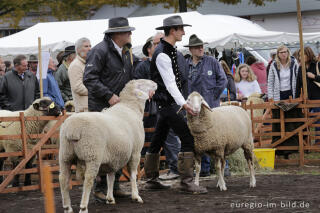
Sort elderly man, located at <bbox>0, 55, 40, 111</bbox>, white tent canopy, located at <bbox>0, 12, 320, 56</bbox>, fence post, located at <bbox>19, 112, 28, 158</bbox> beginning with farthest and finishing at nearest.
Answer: white tent canopy, located at <bbox>0, 12, 320, 56</bbox>
elderly man, located at <bbox>0, 55, 40, 111</bbox>
fence post, located at <bbox>19, 112, 28, 158</bbox>

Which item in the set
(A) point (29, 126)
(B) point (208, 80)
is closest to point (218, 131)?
(B) point (208, 80)

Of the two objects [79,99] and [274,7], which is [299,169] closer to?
[79,99]

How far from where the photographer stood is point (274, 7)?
30969 mm

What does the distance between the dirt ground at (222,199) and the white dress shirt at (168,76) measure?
3.83ft

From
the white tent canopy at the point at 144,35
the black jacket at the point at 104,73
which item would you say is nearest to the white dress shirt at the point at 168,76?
the black jacket at the point at 104,73

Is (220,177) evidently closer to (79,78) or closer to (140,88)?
(140,88)

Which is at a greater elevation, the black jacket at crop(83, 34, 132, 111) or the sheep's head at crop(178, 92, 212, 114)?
the black jacket at crop(83, 34, 132, 111)

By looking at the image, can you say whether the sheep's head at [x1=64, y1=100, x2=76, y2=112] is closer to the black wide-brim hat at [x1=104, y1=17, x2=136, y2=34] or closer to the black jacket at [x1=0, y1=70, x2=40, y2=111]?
the black jacket at [x1=0, y1=70, x2=40, y2=111]

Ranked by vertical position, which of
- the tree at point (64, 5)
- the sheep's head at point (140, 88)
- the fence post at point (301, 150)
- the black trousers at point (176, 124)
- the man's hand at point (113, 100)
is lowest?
the fence post at point (301, 150)

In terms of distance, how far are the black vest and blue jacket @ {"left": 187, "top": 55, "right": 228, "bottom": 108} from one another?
173 cm

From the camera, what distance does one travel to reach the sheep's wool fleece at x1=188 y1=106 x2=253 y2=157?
26.5ft

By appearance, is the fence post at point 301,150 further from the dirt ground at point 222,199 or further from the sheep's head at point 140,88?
the sheep's head at point 140,88

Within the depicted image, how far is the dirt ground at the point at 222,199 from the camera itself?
6.51 meters

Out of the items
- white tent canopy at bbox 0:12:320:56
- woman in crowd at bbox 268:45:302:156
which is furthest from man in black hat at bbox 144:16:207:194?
white tent canopy at bbox 0:12:320:56
